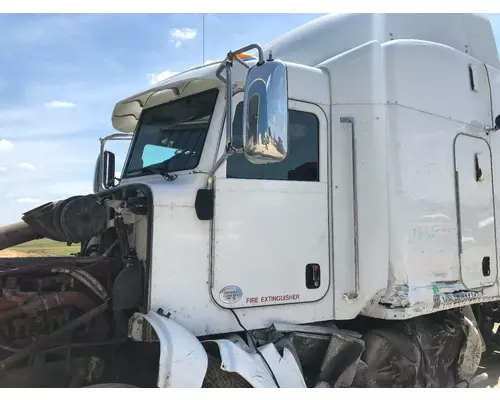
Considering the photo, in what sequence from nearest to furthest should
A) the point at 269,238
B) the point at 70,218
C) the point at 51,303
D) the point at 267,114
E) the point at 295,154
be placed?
the point at 267,114 < the point at 51,303 < the point at 70,218 < the point at 269,238 < the point at 295,154

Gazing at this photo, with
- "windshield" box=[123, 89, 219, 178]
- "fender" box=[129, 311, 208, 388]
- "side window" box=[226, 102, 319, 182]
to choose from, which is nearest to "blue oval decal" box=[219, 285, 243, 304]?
"fender" box=[129, 311, 208, 388]

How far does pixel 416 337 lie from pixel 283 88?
232 centimetres

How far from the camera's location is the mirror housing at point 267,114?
2.66 m

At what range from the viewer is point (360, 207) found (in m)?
3.64

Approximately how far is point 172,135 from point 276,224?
1.09 m

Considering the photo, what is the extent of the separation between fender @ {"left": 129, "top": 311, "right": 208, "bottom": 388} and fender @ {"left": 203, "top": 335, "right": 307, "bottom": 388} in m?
0.16

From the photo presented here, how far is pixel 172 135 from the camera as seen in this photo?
3.76 metres

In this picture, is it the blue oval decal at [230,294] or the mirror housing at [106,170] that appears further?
the mirror housing at [106,170]

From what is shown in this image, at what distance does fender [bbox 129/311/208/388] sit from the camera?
2.64 metres

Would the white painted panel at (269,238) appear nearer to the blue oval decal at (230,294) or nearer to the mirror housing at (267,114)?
the blue oval decal at (230,294)

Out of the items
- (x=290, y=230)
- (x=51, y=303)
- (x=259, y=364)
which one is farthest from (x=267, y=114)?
(x=51, y=303)

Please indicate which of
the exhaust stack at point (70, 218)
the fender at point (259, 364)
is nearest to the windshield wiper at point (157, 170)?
the exhaust stack at point (70, 218)

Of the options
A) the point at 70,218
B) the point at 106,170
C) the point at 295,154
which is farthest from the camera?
the point at 106,170

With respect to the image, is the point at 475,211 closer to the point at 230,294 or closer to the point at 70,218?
the point at 230,294
